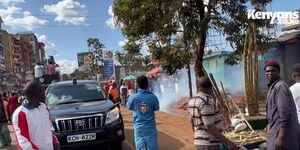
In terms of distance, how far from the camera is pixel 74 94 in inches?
399

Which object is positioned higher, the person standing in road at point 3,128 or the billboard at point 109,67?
the billboard at point 109,67

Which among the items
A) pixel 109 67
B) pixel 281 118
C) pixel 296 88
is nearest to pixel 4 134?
pixel 296 88

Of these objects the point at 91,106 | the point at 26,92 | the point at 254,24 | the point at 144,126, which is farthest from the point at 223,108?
the point at 26,92

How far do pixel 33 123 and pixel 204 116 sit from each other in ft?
5.92

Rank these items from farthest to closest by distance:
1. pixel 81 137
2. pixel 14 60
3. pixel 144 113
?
pixel 14 60
pixel 81 137
pixel 144 113

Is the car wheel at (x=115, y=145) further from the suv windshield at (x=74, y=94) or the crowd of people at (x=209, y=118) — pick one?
the crowd of people at (x=209, y=118)

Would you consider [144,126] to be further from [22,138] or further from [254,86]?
[254,86]

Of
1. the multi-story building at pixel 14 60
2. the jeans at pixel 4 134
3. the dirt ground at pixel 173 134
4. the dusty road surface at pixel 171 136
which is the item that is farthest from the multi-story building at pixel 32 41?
the jeans at pixel 4 134

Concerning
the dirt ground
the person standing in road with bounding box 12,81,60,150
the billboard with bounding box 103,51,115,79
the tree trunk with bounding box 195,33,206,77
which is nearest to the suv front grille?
the dirt ground

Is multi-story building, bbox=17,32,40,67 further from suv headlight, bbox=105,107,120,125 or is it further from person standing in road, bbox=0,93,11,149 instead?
suv headlight, bbox=105,107,120,125

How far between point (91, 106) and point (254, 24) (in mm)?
4442

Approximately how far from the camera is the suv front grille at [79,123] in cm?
852

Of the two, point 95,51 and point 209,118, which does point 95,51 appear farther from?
point 209,118

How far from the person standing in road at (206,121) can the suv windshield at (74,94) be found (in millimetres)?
5617
